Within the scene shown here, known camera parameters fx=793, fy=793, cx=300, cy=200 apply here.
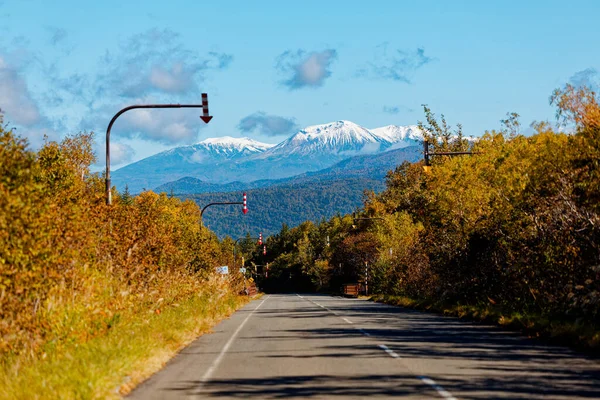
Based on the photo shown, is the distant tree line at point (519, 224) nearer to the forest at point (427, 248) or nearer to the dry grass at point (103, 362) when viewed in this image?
the forest at point (427, 248)

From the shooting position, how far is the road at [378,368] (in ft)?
36.3

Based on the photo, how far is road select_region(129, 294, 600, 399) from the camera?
1107 centimetres

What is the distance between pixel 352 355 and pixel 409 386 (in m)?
4.65

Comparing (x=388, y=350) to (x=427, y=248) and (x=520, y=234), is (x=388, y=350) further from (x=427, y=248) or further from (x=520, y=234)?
(x=427, y=248)

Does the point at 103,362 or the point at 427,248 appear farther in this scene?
the point at 427,248

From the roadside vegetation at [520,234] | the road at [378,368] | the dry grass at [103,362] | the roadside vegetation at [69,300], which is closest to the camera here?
the dry grass at [103,362]

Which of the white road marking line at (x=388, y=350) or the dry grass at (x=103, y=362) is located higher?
the dry grass at (x=103, y=362)

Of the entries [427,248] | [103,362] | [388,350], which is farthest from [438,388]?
[427,248]

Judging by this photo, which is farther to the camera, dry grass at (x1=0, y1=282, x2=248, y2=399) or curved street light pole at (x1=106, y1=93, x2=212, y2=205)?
curved street light pole at (x1=106, y1=93, x2=212, y2=205)

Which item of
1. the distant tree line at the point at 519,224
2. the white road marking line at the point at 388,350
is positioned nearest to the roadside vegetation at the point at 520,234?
the distant tree line at the point at 519,224

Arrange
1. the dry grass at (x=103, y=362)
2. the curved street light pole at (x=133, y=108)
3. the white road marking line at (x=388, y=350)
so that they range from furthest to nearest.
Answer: the curved street light pole at (x=133, y=108) → the white road marking line at (x=388, y=350) → the dry grass at (x=103, y=362)

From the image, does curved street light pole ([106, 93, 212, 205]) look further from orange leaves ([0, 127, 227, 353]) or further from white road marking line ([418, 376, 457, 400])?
white road marking line ([418, 376, 457, 400])

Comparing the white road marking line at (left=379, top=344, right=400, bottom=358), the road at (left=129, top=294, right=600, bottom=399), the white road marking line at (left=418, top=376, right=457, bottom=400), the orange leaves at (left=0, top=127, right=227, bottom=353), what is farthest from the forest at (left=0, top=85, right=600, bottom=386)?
the white road marking line at (left=418, top=376, right=457, bottom=400)

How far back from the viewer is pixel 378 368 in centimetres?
1371
